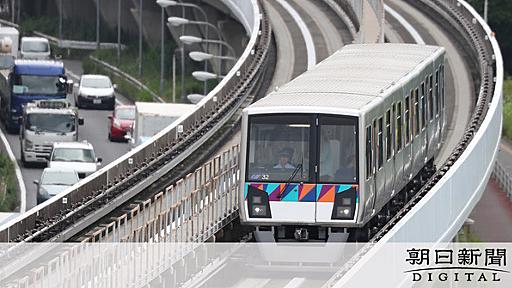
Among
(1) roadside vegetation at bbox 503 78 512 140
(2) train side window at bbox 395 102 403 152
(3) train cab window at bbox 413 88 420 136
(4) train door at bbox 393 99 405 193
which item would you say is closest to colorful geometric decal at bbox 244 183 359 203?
(4) train door at bbox 393 99 405 193

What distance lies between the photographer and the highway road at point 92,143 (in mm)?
64750

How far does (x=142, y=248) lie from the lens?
33.8m

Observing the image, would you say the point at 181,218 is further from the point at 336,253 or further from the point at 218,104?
the point at 218,104

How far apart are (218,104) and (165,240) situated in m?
18.8

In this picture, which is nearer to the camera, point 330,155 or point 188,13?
point 330,155

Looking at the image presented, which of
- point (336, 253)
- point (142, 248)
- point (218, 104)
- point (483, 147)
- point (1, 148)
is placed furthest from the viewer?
point (1, 148)

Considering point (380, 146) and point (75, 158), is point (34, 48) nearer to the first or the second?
point (75, 158)

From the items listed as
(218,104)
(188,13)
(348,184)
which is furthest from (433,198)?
(188,13)

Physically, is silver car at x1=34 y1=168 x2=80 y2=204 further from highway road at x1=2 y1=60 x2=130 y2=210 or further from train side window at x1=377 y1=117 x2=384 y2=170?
train side window at x1=377 y1=117 x2=384 y2=170

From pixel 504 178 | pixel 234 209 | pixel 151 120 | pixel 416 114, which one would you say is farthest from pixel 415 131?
pixel 151 120

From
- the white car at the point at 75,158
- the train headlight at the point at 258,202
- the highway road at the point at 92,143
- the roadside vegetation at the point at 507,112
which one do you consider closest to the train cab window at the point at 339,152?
the train headlight at the point at 258,202

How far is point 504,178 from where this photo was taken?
204 ft

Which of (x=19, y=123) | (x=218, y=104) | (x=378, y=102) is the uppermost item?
(x=378, y=102)

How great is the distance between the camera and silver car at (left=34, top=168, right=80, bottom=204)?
56.4 meters
